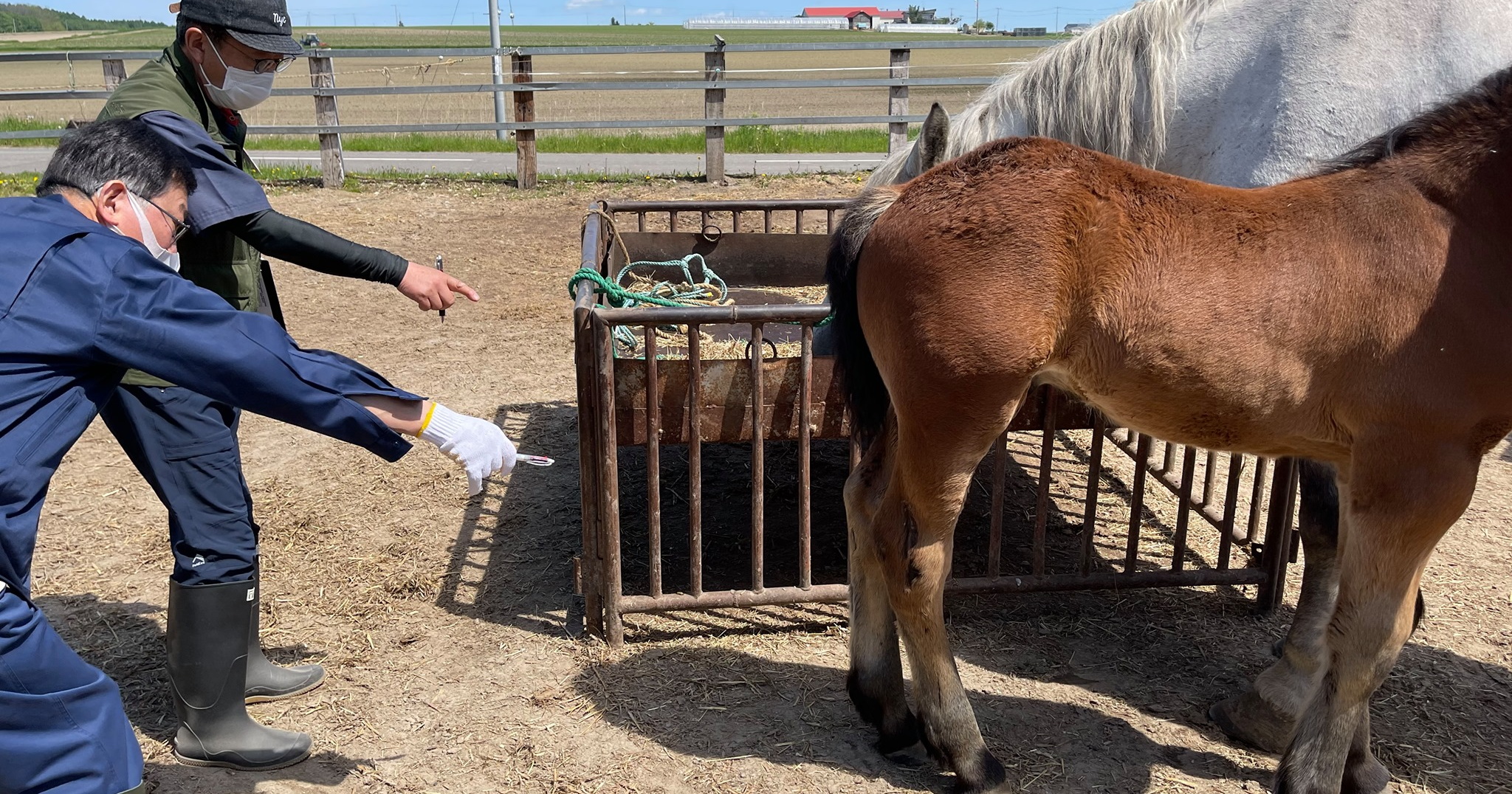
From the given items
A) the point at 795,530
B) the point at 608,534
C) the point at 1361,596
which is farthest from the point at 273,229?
the point at 1361,596

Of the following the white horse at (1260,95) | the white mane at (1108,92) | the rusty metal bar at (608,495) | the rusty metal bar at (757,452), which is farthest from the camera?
the white mane at (1108,92)

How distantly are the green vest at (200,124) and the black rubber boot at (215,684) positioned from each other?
84 centimetres

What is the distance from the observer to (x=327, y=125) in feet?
37.2

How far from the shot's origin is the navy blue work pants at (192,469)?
8.69ft

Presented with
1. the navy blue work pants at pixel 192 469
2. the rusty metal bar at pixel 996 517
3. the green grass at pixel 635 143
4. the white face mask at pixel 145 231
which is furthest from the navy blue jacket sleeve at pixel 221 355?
the green grass at pixel 635 143

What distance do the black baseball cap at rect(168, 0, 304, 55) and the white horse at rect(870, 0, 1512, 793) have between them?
2140 millimetres

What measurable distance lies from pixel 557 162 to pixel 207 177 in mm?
12121

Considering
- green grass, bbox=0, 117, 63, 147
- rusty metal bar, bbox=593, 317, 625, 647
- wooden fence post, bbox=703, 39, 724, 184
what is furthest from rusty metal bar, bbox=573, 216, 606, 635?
green grass, bbox=0, 117, 63, 147

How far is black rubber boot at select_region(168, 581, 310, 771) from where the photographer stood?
9.26 feet

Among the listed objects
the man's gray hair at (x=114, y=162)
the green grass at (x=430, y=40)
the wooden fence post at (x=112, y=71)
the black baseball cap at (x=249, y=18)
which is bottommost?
the man's gray hair at (x=114, y=162)

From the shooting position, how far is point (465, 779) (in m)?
2.82

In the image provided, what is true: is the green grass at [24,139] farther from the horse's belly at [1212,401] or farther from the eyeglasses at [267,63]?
the horse's belly at [1212,401]

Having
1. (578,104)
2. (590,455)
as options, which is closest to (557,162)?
(590,455)

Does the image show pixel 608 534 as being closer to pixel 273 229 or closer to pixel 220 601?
pixel 220 601
